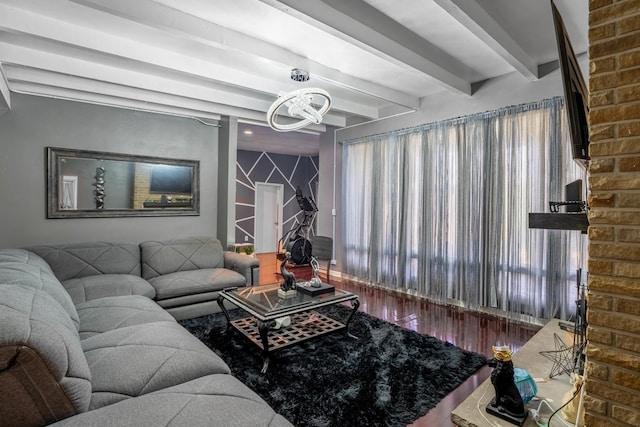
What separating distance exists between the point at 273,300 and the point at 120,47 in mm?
2463

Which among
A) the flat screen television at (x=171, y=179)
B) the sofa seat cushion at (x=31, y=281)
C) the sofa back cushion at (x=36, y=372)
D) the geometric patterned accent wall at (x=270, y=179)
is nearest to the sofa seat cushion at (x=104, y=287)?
the sofa seat cushion at (x=31, y=281)

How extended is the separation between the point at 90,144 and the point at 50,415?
11.5 feet

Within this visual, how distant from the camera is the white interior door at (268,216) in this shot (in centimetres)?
800

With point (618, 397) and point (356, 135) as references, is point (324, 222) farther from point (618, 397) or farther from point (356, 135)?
point (618, 397)

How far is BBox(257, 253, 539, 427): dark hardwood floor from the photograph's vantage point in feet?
6.86

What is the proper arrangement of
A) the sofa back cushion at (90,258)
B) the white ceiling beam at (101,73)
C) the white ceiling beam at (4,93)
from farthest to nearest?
the sofa back cushion at (90,258) < the white ceiling beam at (4,93) < the white ceiling beam at (101,73)

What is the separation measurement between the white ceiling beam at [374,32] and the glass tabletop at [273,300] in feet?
6.86

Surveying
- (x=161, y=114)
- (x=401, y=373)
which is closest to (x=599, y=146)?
(x=401, y=373)

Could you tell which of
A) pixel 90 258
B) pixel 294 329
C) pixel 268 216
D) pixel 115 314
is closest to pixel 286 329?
pixel 294 329

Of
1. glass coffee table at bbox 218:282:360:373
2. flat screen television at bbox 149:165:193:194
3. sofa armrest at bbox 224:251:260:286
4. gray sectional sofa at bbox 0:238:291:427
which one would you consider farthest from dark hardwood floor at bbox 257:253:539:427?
flat screen television at bbox 149:165:193:194

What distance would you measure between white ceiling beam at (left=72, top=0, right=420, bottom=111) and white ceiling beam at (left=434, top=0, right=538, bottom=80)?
132cm

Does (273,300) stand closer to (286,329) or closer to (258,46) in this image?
(286,329)

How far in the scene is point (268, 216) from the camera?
26.9ft

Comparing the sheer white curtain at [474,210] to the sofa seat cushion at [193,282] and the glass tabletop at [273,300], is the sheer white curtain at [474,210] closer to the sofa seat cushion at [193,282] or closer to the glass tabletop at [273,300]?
the glass tabletop at [273,300]
